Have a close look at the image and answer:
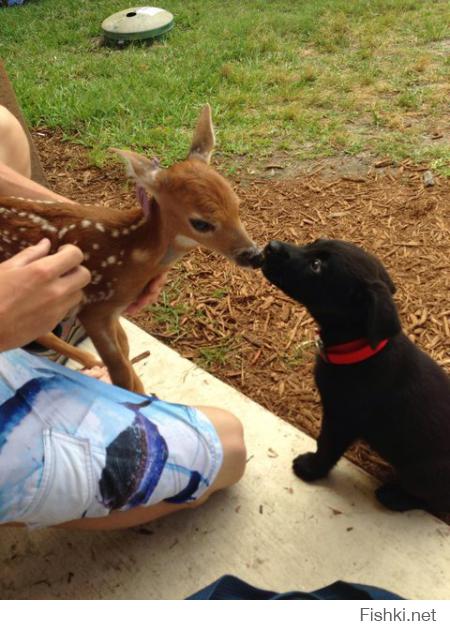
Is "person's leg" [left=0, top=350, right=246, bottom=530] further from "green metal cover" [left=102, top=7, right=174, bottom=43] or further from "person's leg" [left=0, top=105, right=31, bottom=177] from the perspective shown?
"green metal cover" [left=102, top=7, right=174, bottom=43]

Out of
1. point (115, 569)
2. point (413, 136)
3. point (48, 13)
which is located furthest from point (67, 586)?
point (48, 13)

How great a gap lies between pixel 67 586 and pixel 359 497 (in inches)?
49.1

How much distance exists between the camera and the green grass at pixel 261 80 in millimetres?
4926

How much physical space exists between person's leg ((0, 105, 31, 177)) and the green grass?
1886mm

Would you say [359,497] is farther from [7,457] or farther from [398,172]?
[398,172]

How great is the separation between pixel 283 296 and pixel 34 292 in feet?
6.58

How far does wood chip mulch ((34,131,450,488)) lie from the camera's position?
3074mm

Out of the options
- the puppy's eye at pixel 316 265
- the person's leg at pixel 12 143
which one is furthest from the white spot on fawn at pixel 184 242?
the person's leg at pixel 12 143

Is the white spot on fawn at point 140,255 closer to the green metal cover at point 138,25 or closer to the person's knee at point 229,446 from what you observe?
the person's knee at point 229,446

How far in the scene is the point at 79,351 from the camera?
2.98 m

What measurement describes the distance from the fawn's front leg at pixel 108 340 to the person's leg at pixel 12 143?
101cm

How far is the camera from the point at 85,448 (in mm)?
1851

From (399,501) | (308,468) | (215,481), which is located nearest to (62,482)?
(215,481)

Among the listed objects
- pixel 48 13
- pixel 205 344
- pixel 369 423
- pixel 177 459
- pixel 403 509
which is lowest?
pixel 403 509
